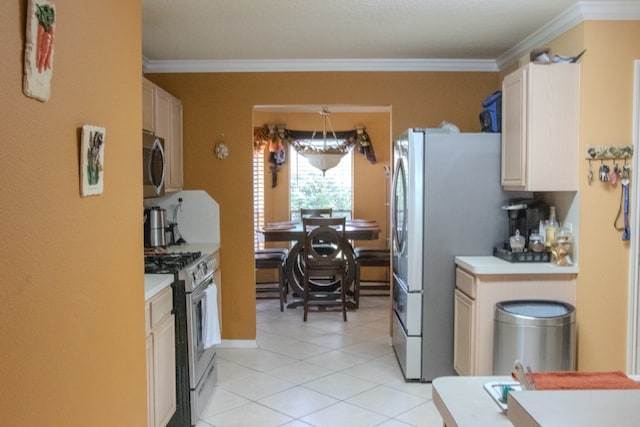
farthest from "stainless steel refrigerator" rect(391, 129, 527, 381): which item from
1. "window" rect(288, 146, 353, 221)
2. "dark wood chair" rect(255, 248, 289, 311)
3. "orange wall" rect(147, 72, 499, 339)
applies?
"window" rect(288, 146, 353, 221)

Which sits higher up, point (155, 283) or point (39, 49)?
point (39, 49)

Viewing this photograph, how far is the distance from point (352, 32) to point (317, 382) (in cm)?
246

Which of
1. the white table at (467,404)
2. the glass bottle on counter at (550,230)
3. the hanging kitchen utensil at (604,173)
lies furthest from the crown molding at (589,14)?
the white table at (467,404)

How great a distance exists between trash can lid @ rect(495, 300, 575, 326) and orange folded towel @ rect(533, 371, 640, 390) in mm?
1644

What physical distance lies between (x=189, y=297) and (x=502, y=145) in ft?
7.40

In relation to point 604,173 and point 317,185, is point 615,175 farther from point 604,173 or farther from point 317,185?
point 317,185

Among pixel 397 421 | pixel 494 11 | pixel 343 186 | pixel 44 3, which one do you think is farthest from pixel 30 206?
pixel 343 186

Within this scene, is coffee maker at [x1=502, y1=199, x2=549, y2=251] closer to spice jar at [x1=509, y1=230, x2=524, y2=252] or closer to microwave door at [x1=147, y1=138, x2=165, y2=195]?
spice jar at [x1=509, y1=230, x2=524, y2=252]

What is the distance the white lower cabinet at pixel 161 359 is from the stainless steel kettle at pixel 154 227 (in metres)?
1.14

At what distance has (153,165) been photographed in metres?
3.45

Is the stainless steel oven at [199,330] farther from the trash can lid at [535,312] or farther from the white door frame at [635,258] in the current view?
the white door frame at [635,258]

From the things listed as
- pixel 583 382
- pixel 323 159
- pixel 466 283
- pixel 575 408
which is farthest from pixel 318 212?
pixel 575 408

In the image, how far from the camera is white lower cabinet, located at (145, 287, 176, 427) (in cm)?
243

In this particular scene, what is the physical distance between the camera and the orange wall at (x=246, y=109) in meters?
4.33
